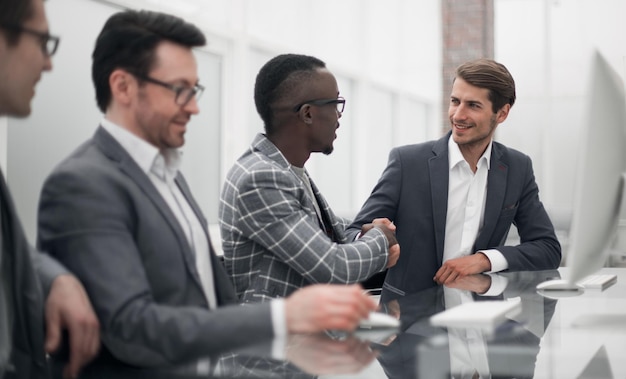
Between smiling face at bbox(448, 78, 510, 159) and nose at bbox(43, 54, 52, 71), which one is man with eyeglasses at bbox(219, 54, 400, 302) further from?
smiling face at bbox(448, 78, 510, 159)

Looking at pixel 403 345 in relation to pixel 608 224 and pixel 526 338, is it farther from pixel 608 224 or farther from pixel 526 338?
pixel 608 224

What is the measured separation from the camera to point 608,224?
1.45m

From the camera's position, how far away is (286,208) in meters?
1.79

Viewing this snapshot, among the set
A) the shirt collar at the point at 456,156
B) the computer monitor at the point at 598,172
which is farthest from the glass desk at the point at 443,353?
the shirt collar at the point at 456,156

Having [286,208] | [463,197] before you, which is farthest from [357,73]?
[286,208]

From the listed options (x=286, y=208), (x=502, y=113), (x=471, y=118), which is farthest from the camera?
(x=502, y=113)

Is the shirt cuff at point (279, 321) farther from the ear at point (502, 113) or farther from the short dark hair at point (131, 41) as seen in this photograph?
the ear at point (502, 113)

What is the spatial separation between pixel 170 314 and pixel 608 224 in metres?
0.85

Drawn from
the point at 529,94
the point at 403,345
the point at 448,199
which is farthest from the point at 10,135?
the point at 529,94

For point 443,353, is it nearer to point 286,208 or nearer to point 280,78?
point 286,208

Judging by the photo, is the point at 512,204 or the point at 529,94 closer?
the point at 512,204

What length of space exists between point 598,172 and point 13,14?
100 centimetres

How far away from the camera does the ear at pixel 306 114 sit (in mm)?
2086

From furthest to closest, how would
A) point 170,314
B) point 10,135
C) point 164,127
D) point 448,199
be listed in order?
point 10,135, point 448,199, point 164,127, point 170,314
